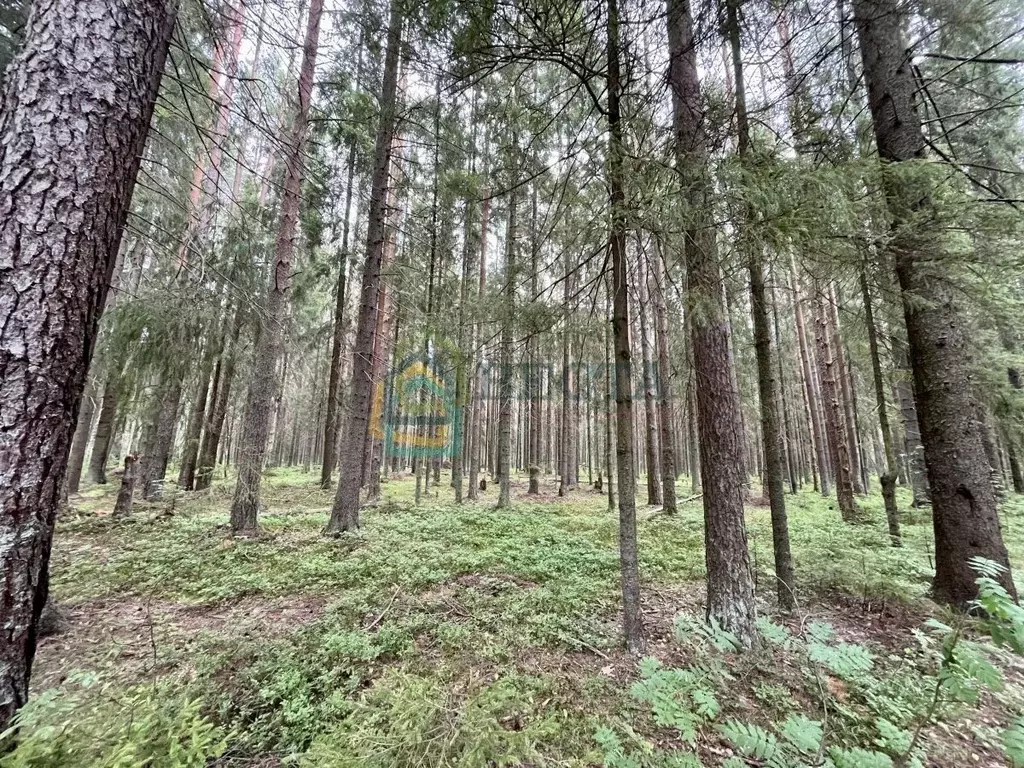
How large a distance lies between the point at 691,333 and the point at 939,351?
2.60 meters

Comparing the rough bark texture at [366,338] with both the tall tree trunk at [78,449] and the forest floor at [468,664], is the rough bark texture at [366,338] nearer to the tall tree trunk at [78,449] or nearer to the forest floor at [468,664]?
the forest floor at [468,664]

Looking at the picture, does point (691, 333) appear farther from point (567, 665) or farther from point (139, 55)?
point (139, 55)

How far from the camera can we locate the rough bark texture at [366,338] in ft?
22.6

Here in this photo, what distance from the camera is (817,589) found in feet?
15.3

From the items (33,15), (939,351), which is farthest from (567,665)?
(33,15)

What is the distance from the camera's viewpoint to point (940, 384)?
154 inches

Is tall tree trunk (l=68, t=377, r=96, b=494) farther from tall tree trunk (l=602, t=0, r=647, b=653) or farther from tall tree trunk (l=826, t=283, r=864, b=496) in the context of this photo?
tall tree trunk (l=826, t=283, r=864, b=496)

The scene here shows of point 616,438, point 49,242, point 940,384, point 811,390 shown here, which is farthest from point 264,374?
point 811,390

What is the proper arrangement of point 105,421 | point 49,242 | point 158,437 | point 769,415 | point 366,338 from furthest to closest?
point 105,421 < point 158,437 < point 366,338 < point 769,415 < point 49,242

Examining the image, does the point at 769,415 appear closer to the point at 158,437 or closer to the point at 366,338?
the point at 366,338

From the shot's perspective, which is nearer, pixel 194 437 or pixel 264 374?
pixel 264 374

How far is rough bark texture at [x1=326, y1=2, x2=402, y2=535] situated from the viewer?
6.90m

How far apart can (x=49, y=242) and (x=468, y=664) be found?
12.1 ft

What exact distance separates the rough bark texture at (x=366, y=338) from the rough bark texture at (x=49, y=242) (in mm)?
4978
